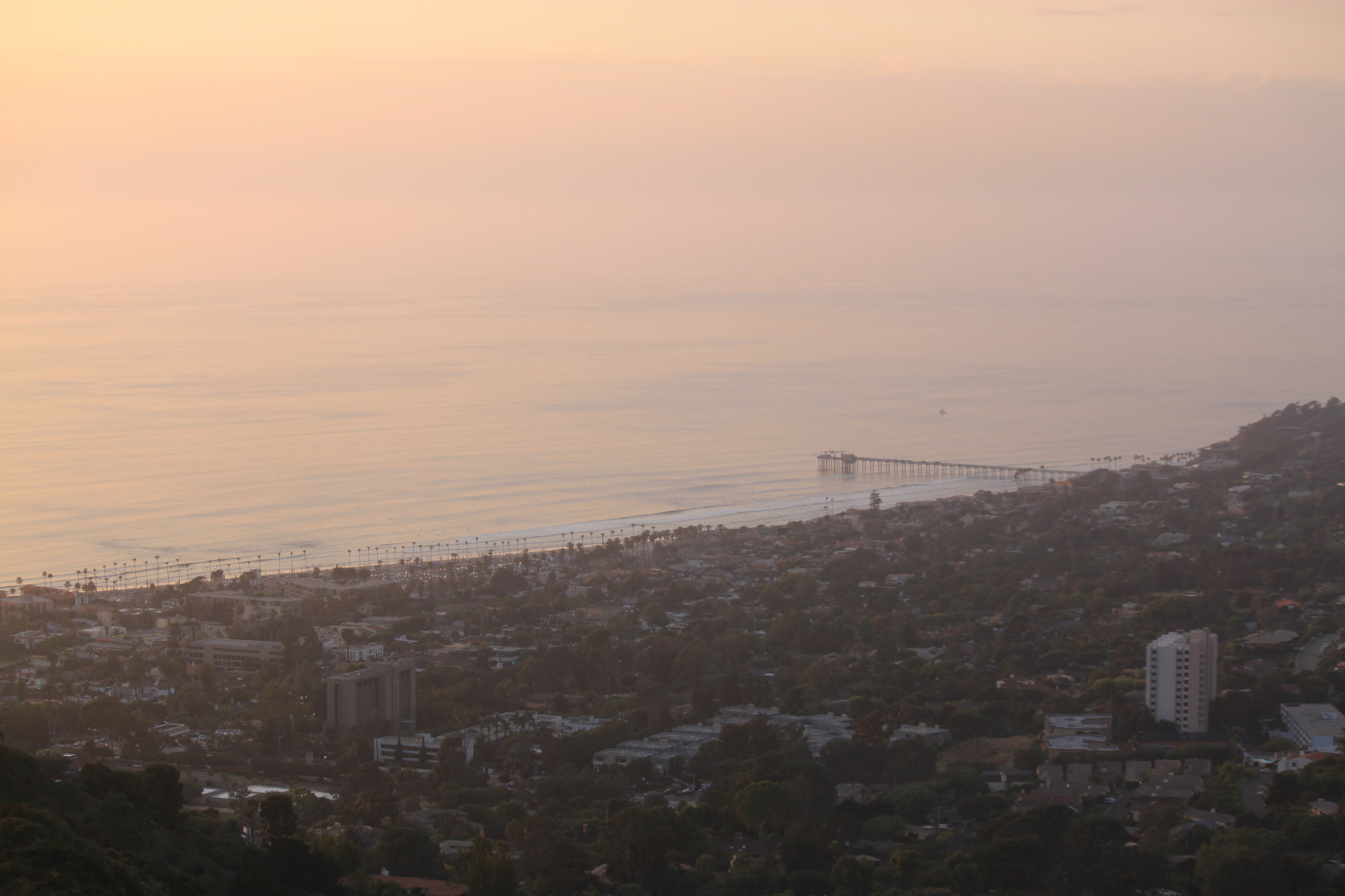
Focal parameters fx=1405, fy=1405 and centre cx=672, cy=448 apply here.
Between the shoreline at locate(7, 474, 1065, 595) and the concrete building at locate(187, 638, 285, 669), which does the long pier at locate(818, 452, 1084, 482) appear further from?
the concrete building at locate(187, 638, 285, 669)

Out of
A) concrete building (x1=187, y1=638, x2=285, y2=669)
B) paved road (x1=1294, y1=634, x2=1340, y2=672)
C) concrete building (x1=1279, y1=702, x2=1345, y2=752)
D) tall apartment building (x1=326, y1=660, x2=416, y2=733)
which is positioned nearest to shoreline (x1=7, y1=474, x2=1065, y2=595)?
concrete building (x1=187, y1=638, x2=285, y2=669)

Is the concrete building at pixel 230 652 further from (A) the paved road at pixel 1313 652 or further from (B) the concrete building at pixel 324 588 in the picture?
(A) the paved road at pixel 1313 652

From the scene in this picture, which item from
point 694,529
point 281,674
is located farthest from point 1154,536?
point 281,674

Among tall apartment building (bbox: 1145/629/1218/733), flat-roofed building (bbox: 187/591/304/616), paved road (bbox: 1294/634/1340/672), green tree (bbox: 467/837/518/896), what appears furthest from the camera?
flat-roofed building (bbox: 187/591/304/616)

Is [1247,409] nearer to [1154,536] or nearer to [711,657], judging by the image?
[1154,536]

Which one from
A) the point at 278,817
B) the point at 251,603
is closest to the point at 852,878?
the point at 278,817

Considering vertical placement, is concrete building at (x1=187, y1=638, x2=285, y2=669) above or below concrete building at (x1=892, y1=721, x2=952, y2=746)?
above

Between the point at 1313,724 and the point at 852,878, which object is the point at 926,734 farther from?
the point at 852,878

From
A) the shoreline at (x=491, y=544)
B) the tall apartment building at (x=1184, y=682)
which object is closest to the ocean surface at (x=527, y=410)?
the shoreline at (x=491, y=544)
